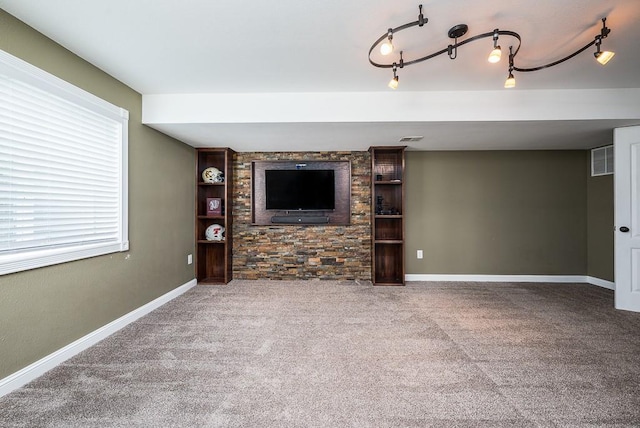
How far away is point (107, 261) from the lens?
2.61 metres

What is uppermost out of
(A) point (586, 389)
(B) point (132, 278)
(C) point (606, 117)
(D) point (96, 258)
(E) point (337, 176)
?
(C) point (606, 117)

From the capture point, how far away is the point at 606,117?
294cm

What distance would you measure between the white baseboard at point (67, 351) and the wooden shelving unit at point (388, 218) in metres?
3.06

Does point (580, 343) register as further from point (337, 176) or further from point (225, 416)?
point (337, 176)

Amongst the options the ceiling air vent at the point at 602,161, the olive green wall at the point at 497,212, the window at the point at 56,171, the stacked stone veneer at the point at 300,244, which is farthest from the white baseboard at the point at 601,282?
the window at the point at 56,171

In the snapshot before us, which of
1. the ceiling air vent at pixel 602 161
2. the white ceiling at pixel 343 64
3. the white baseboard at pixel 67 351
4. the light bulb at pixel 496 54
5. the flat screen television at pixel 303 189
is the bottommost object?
the white baseboard at pixel 67 351

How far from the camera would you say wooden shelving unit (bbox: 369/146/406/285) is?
4461 mm

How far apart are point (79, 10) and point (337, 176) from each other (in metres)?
3.43

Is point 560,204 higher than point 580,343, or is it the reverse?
point 560,204

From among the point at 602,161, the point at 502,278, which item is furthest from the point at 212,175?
the point at 602,161

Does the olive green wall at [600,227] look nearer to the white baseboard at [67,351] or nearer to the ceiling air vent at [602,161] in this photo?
the ceiling air vent at [602,161]

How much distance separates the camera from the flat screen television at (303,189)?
4586 mm

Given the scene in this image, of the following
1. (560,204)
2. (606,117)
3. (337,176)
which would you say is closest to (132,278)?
(337,176)

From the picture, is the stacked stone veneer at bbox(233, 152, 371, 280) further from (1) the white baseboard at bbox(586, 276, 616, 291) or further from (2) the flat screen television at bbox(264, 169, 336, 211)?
(1) the white baseboard at bbox(586, 276, 616, 291)
